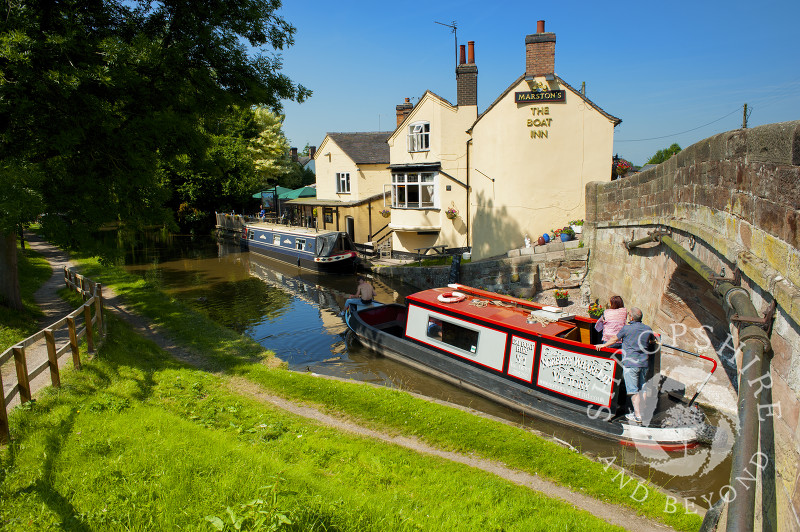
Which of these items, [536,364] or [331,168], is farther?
[331,168]

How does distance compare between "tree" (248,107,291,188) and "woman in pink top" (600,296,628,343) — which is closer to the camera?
"woman in pink top" (600,296,628,343)

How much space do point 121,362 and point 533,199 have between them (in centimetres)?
1495

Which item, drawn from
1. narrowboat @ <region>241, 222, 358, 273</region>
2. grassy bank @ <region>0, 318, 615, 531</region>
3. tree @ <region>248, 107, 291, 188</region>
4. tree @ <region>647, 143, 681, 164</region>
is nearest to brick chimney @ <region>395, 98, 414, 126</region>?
narrowboat @ <region>241, 222, 358, 273</region>

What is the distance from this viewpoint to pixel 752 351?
13.8ft

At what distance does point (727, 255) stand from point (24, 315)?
14.3 meters

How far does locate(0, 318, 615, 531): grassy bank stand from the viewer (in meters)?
4.53

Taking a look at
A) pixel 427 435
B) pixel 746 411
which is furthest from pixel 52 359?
pixel 746 411

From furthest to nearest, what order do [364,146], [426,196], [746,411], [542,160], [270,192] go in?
[270,192]
[364,146]
[426,196]
[542,160]
[746,411]

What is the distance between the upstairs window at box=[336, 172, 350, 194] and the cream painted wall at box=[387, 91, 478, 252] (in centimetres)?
803

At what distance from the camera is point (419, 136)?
25.6 m

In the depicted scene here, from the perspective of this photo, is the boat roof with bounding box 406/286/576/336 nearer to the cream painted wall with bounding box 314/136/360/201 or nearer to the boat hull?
the boat hull

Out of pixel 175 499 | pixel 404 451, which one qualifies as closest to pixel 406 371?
pixel 404 451

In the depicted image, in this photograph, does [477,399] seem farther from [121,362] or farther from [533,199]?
[533,199]

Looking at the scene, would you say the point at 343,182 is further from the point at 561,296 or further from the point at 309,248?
A: the point at 561,296
